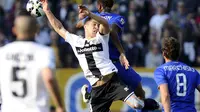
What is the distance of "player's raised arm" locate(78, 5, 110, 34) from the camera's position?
10.1 m

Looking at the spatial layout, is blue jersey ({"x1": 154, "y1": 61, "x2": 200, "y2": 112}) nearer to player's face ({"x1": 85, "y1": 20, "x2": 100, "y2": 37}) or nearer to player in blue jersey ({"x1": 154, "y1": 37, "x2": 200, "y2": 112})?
player in blue jersey ({"x1": 154, "y1": 37, "x2": 200, "y2": 112})

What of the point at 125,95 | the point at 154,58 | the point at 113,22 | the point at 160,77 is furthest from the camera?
the point at 154,58

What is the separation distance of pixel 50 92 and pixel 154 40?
1126cm

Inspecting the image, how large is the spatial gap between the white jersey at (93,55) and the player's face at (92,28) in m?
0.10

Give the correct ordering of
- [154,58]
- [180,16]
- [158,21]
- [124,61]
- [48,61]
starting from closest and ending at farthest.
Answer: [48,61], [124,61], [154,58], [158,21], [180,16]

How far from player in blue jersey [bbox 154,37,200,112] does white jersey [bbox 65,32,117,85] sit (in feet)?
4.79

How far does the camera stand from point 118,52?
38.9ft

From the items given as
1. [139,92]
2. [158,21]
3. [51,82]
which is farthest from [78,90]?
[51,82]

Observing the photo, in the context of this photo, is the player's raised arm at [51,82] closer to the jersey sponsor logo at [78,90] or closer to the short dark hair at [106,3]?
the short dark hair at [106,3]

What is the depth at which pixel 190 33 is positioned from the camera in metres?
19.2

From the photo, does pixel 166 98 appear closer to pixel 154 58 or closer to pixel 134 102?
pixel 134 102

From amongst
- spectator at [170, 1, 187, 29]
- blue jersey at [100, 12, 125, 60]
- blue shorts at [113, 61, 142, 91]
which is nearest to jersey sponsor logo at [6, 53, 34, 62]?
blue jersey at [100, 12, 125, 60]

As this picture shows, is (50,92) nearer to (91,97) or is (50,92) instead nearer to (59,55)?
(91,97)

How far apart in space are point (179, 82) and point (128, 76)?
2.28 meters
